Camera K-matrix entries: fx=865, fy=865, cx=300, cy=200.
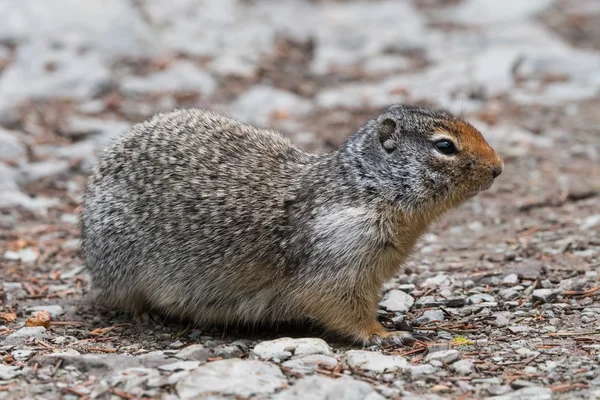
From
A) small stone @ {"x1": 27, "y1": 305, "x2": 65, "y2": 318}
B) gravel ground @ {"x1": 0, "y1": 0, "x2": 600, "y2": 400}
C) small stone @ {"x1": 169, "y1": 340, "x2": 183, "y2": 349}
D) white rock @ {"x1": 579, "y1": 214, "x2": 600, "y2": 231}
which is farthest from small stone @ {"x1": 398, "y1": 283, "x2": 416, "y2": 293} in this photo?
small stone @ {"x1": 27, "y1": 305, "x2": 65, "y2": 318}

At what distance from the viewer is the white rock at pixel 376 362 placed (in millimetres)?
4818

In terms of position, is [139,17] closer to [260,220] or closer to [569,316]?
[260,220]

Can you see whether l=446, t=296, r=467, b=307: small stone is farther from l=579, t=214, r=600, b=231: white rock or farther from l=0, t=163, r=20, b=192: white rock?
l=0, t=163, r=20, b=192: white rock

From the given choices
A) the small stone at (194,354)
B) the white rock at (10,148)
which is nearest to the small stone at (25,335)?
the small stone at (194,354)

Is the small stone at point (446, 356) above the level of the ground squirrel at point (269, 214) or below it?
below

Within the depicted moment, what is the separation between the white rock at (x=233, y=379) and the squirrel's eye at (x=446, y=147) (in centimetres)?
177

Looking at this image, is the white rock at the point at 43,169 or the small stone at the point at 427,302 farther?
the white rock at the point at 43,169

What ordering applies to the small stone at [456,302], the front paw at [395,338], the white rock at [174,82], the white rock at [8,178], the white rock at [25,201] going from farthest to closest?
the white rock at [174,82], the white rock at [8,178], the white rock at [25,201], the small stone at [456,302], the front paw at [395,338]

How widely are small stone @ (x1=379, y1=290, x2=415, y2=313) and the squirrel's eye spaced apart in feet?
4.21

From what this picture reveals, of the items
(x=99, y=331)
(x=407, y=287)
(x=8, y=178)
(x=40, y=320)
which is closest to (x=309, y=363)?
(x=99, y=331)

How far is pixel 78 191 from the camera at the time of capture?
934cm

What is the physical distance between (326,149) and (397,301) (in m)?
4.14

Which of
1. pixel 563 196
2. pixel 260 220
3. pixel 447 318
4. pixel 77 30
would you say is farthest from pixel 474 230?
pixel 77 30

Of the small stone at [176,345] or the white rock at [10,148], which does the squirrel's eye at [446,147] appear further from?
the white rock at [10,148]
